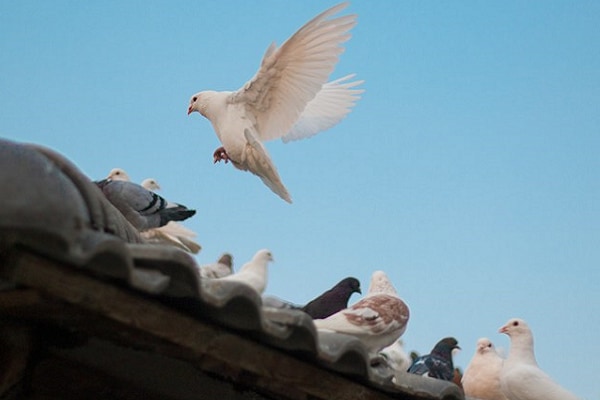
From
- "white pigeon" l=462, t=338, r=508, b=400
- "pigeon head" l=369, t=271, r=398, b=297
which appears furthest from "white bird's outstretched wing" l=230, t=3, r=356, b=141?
"white pigeon" l=462, t=338, r=508, b=400

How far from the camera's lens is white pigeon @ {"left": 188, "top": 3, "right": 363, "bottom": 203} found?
9.65m

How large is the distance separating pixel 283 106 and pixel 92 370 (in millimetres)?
7593

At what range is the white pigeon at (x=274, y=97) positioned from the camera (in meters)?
9.65

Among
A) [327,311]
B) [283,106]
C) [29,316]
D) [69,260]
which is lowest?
[29,316]

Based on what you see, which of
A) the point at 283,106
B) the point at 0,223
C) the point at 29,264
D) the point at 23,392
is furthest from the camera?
the point at 283,106

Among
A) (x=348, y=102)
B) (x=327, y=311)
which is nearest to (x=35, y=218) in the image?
(x=327, y=311)

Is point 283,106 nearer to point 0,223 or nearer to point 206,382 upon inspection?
point 206,382

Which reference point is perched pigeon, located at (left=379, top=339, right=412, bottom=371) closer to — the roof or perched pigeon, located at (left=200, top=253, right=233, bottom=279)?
perched pigeon, located at (left=200, top=253, right=233, bottom=279)

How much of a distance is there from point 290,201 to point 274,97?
1075 mm

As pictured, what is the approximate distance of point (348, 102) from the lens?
482 inches

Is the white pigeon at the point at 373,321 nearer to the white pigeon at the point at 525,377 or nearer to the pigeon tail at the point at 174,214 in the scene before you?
the white pigeon at the point at 525,377

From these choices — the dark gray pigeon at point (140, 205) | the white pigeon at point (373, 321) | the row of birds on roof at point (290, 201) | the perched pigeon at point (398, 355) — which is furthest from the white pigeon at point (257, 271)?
the perched pigeon at point (398, 355)

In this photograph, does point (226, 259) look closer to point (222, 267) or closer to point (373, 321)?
point (222, 267)

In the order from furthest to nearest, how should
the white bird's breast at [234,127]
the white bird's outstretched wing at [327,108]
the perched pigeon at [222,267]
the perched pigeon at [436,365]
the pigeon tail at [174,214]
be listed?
the white bird's outstretched wing at [327,108], the white bird's breast at [234,127], the pigeon tail at [174,214], the perched pigeon at [222,267], the perched pigeon at [436,365]
